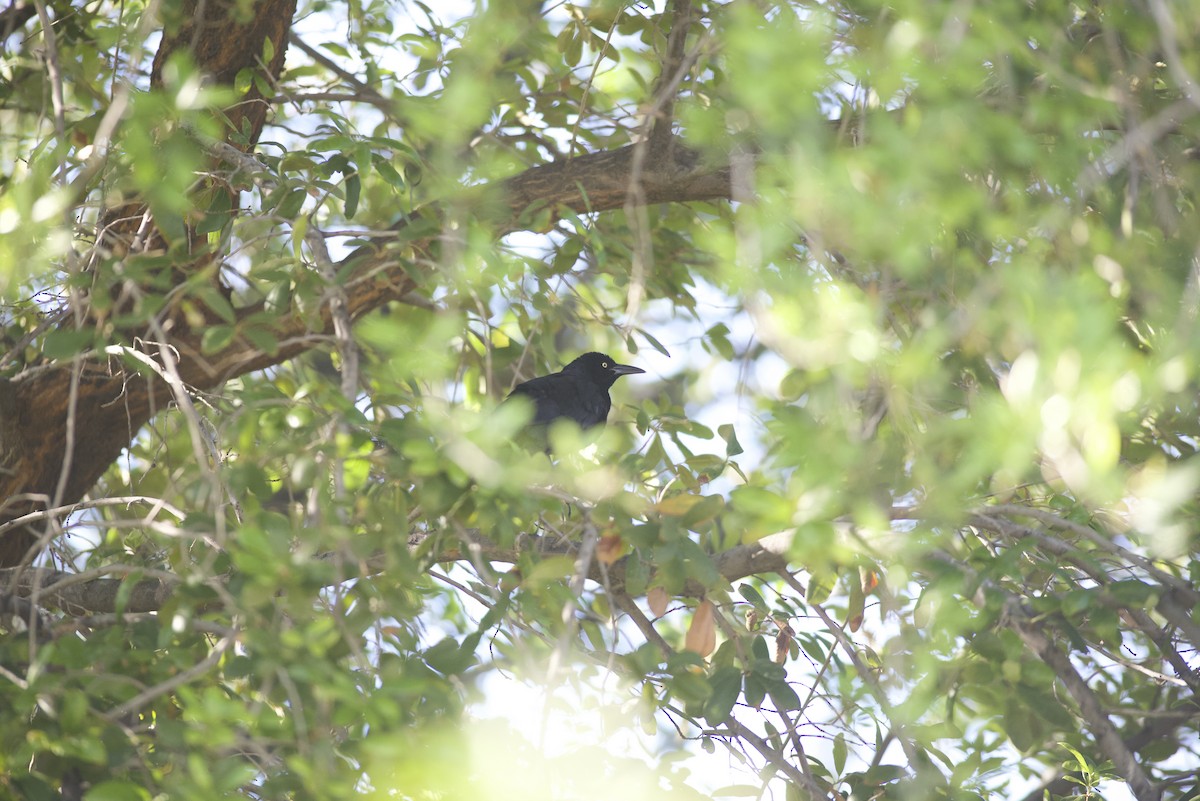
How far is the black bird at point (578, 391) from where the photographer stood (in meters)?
5.72

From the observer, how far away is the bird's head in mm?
6340

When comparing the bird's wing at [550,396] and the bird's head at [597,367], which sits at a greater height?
the bird's wing at [550,396]

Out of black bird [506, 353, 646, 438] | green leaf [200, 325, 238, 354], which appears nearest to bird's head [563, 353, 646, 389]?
black bird [506, 353, 646, 438]

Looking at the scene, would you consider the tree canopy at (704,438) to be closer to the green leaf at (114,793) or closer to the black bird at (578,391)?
the green leaf at (114,793)

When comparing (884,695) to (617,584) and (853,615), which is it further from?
(617,584)

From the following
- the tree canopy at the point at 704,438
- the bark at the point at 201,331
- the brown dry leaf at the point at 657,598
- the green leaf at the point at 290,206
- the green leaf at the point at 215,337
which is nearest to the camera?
the tree canopy at the point at 704,438

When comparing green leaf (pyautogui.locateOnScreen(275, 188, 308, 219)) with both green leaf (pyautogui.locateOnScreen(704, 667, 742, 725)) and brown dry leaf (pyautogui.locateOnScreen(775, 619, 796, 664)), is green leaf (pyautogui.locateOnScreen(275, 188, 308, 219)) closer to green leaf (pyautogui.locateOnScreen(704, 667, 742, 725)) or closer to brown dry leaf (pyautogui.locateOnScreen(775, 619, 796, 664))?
green leaf (pyautogui.locateOnScreen(704, 667, 742, 725))

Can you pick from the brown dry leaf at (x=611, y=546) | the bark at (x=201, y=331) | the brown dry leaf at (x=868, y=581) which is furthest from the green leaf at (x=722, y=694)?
the bark at (x=201, y=331)

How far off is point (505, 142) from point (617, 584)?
2008 mm

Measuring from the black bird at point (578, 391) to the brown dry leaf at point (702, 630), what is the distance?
2629 millimetres

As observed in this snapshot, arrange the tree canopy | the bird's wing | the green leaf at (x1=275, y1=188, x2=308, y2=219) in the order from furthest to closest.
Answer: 1. the bird's wing
2. the green leaf at (x1=275, y1=188, x2=308, y2=219)
3. the tree canopy

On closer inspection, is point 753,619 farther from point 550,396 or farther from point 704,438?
point 550,396

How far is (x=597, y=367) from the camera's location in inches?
252

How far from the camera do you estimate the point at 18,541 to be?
3.70 meters
